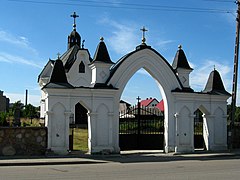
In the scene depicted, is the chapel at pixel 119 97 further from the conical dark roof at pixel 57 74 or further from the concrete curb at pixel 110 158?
the concrete curb at pixel 110 158

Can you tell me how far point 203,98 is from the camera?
23344 millimetres

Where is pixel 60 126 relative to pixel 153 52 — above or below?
below

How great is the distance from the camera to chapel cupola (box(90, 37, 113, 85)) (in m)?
21.3

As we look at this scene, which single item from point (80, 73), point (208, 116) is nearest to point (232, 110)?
point (208, 116)

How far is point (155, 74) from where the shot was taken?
22219mm

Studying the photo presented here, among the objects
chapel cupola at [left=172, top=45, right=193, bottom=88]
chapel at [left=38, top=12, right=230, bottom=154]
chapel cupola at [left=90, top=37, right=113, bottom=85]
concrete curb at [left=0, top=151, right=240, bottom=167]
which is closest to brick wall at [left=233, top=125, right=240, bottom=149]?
chapel at [left=38, top=12, right=230, bottom=154]

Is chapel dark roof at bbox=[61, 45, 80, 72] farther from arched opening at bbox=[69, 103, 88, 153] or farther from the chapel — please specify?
the chapel

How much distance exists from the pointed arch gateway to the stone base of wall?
4.53 m

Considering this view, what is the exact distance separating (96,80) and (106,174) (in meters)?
9.01

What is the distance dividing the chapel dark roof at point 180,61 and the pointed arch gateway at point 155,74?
1026mm

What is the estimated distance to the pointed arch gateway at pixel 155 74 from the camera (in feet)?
70.6

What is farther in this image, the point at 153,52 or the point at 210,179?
the point at 153,52

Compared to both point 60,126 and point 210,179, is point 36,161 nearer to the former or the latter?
point 60,126

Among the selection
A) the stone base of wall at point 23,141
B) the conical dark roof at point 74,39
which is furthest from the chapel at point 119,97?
the conical dark roof at point 74,39
